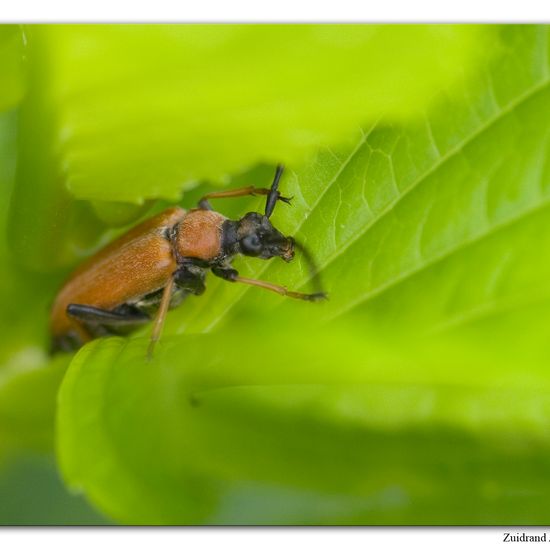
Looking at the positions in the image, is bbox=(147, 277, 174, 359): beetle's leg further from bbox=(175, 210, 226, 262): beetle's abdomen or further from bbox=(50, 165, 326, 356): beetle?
bbox=(175, 210, 226, 262): beetle's abdomen

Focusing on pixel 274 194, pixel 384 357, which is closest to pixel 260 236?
pixel 274 194

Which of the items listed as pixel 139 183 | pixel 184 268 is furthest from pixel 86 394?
pixel 184 268

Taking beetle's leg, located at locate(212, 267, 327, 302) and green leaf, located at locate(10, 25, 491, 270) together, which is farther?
beetle's leg, located at locate(212, 267, 327, 302)

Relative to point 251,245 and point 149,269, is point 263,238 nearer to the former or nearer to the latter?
point 251,245

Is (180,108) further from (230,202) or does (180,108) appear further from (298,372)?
(230,202)

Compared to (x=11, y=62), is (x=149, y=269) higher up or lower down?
lower down

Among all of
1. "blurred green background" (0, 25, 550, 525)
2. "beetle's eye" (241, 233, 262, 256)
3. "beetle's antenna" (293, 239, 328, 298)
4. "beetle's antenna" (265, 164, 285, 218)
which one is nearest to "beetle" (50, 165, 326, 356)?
"beetle's eye" (241, 233, 262, 256)

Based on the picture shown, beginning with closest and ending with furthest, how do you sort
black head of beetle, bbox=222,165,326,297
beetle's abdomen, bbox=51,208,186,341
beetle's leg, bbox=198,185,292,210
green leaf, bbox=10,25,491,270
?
green leaf, bbox=10,25,491,270, black head of beetle, bbox=222,165,326,297, beetle's leg, bbox=198,185,292,210, beetle's abdomen, bbox=51,208,186,341
